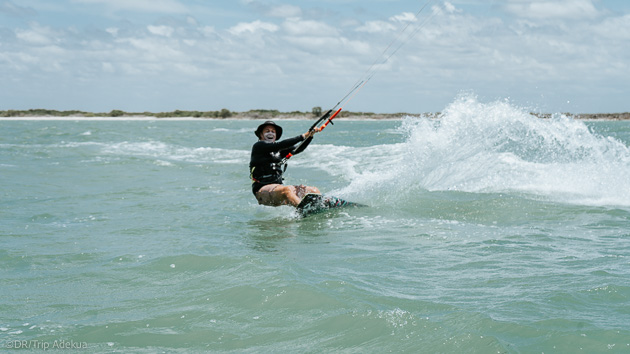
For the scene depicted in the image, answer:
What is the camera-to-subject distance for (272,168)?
31.1 ft

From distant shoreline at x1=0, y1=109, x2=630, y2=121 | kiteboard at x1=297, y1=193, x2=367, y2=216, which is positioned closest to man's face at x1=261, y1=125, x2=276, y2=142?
kiteboard at x1=297, y1=193, x2=367, y2=216

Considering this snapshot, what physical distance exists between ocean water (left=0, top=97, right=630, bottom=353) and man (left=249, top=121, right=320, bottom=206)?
0.33 m

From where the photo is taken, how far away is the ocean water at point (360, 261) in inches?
160

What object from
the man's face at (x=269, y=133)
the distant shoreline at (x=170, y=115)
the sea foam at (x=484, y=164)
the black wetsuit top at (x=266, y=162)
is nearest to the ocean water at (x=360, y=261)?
the sea foam at (x=484, y=164)

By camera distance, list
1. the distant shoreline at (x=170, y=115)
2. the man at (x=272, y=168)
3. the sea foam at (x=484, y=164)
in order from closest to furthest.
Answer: the man at (x=272, y=168) → the sea foam at (x=484, y=164) → the distant shoreline at (x=170, y=115)

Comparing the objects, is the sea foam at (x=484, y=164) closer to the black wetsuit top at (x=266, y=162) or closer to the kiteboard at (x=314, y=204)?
the kiteboard at (x=314, y=204)

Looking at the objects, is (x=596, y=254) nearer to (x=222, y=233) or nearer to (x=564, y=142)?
(x=222, y=233)

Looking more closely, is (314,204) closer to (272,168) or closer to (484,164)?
(272,168)

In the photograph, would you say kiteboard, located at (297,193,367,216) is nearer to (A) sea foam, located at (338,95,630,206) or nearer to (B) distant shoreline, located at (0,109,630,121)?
(A) sea foam, located at (338,95,630,206)

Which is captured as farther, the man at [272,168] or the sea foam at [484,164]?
the sea foam at [484,164]

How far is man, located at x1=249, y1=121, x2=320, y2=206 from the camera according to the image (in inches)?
357

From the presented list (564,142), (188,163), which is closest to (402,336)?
(564,142)

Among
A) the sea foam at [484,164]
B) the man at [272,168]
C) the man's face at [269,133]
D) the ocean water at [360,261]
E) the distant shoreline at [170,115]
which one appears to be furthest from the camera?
the distant shoreline at [170,115]

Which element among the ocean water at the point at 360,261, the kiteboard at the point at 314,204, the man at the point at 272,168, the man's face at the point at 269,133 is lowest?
the ocean water at the point at 360,261
